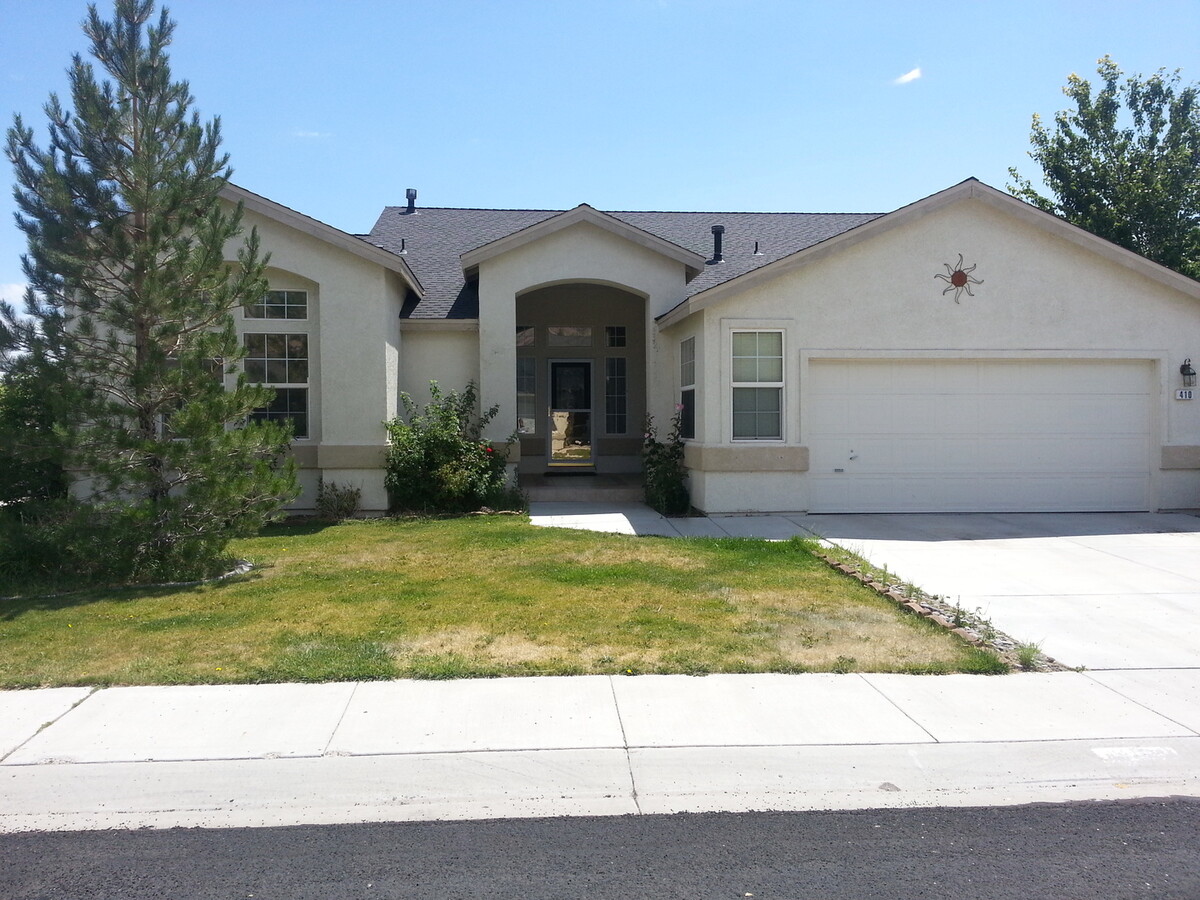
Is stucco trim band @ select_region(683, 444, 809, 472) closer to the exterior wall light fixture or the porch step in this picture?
the porch step

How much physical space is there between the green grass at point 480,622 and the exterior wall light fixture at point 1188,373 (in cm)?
727

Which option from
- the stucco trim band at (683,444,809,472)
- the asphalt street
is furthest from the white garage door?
the asphalt street

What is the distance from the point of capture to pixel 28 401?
427 inches

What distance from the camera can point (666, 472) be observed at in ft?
47.2

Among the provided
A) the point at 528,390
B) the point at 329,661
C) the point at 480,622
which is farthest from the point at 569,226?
the point at 329,661

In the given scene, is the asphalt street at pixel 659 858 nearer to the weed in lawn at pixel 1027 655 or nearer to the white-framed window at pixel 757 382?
the weed in lawn at pixel 1027 655

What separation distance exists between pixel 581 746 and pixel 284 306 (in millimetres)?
10543

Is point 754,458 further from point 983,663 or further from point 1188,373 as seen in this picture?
point 983,663

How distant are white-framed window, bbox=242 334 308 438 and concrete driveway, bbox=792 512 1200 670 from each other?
760 centimetres

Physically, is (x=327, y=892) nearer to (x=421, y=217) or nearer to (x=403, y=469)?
(x=403, y=469)

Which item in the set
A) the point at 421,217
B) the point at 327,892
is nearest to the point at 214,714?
the point at 327,892

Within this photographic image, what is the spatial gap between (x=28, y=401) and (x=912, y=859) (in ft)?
34.8

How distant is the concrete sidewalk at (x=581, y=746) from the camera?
4.72 metres

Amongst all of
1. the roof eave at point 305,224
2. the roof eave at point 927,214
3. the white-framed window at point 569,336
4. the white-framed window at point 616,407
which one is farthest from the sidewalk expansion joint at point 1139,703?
the white-framed window at point 569,336
